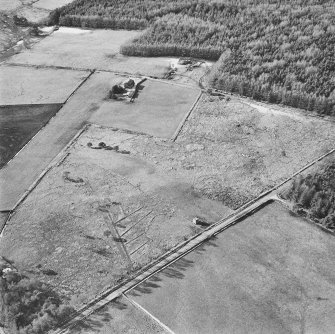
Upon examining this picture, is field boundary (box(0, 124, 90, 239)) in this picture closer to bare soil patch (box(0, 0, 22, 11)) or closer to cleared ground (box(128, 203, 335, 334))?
cleared ground (box(128, 203, 335, 334))

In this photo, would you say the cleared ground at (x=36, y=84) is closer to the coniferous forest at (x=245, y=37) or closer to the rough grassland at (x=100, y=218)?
the coniferous forest at (x=245, y=37)

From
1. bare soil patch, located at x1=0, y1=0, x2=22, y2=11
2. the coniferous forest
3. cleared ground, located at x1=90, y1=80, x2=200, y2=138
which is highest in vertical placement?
the coniferous forest

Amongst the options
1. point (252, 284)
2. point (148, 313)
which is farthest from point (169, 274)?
point (252, 284)

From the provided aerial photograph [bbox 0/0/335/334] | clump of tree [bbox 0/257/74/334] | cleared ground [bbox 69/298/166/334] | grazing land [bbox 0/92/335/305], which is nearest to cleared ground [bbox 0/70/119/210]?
aerial photograph [bbox 0/0/335/334]

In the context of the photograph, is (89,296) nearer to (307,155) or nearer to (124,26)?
(307,155)

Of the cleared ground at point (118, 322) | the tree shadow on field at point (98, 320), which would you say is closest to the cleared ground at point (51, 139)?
the tree shadow on field at point (98, 320)

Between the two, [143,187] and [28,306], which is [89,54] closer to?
[143,187]
